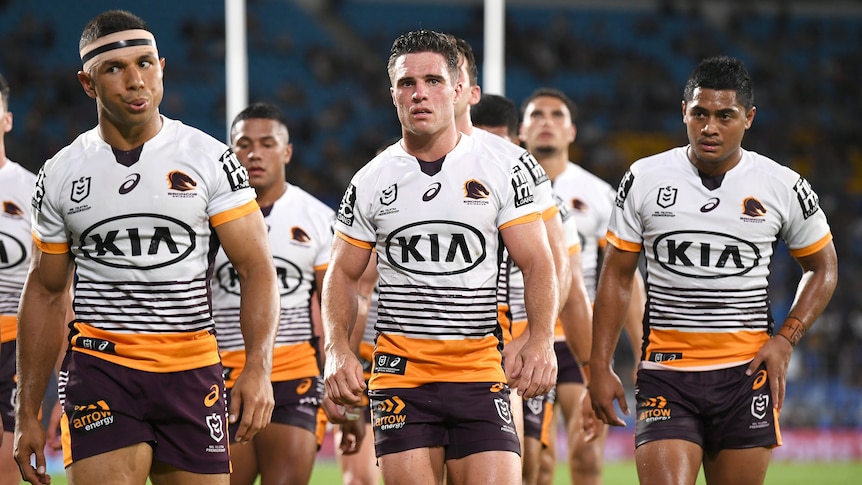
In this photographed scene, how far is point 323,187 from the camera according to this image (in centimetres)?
2058

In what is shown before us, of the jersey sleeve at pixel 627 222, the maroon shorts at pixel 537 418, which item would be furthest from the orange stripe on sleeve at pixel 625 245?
the maroon shorts at pixel 537 418

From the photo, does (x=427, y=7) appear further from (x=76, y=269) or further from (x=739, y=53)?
(x=76, y=269)

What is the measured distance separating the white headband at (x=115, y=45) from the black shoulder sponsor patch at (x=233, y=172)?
1.89 feet

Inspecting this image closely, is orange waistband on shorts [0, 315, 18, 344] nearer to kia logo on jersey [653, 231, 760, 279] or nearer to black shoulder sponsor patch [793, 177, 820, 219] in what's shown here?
kia logo on jersey [653, 231, 760, 279]

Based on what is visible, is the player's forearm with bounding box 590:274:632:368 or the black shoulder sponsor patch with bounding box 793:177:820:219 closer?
the black shoulder sponsor patch with bounding box 793:177:820:219

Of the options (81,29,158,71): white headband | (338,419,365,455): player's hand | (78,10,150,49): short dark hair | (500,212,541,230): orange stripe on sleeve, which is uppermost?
(78,10,150,49): short dark hair

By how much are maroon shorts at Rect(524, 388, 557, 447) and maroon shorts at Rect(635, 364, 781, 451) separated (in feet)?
5.25

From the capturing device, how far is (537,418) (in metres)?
7.77

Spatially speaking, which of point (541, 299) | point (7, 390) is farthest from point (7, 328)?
point (541, 299)

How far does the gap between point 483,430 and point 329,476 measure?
28.3 feet

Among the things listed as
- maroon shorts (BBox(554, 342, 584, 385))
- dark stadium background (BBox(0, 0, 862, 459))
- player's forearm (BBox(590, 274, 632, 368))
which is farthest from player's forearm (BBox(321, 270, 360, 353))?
dark stadium background (BBox(0, 0, 862, 459))

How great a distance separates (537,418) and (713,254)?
7.15ft

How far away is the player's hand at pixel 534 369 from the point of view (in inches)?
202

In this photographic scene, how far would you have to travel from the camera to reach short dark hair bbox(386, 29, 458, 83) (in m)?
5.47
